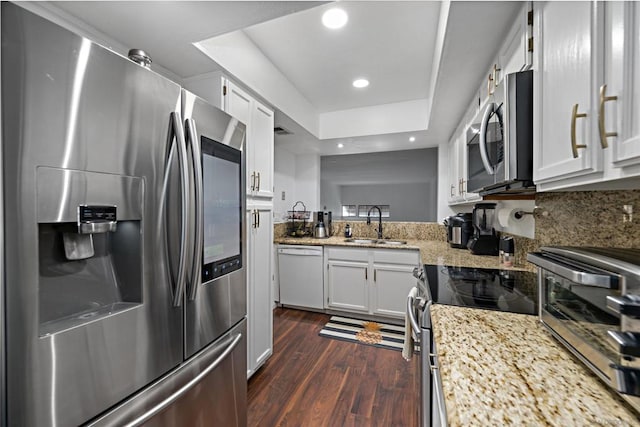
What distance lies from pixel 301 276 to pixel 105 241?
2.60 meters

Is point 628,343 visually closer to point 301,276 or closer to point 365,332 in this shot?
point 365,332

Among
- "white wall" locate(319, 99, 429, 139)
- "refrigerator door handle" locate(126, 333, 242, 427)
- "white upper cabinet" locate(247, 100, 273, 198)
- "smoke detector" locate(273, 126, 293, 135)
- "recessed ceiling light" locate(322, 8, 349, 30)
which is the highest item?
"recessed ceiling light" locate(322, 8, 349, 30)

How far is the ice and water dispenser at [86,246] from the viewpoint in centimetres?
67

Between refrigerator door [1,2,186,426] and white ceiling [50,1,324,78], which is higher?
white ceiling [50,1,324,78]

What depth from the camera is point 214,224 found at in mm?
1214

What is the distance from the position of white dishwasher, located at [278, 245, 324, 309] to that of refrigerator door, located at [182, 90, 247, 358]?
6.16 feet

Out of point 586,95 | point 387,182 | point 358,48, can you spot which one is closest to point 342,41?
point 358,48

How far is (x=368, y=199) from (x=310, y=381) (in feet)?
8.21

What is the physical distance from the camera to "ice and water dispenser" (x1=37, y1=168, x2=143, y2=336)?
0.67 metres

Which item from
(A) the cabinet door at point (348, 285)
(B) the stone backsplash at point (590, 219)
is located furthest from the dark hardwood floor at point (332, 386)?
(B) the stone backsplash at point (590, 219)

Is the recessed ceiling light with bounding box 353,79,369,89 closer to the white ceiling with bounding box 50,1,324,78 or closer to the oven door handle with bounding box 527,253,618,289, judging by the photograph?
the white ceiling with bounding box 50,1,324,78

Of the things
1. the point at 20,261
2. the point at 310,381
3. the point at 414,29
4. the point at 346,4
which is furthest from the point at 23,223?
the point at 414,29

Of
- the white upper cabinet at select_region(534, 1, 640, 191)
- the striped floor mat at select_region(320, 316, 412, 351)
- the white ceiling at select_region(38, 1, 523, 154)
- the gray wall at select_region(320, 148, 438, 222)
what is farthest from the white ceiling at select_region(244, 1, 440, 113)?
the striped floor mat at select_region(320, 316, 412, 351)

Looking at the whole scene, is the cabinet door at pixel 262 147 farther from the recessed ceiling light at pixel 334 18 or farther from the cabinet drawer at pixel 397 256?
the cabinet drawer at pixel 397 256
